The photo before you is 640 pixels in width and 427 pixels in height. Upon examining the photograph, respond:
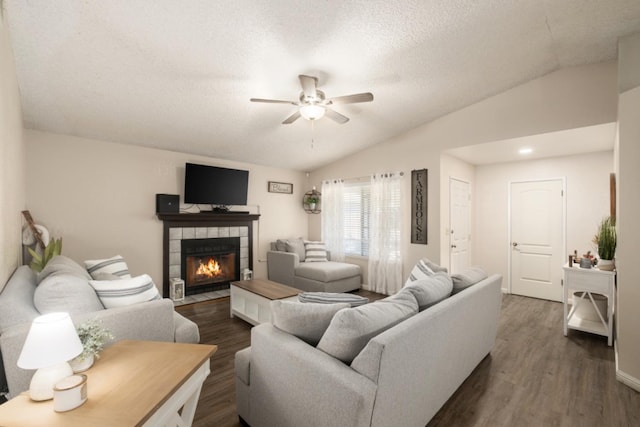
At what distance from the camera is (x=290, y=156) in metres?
5.30

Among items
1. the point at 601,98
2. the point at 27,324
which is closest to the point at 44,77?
the point at 27,324

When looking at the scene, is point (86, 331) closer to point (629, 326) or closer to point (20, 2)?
point (20, 2)

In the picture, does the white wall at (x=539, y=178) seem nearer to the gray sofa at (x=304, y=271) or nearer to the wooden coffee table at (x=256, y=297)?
the gray sofa at (x=304, y=271)

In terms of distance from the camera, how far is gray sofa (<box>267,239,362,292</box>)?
4.70m

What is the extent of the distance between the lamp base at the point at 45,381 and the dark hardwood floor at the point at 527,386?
976 mm

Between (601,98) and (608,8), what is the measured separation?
3.67ft

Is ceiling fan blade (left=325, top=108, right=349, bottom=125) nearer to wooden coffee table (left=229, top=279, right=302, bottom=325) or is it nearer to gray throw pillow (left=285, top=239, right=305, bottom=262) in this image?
wooden coffee table (left=229, top=279, right=302, bottom=325)

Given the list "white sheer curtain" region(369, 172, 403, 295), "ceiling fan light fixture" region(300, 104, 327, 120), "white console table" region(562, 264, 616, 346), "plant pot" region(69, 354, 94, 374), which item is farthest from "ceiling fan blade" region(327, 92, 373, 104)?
"white console table" region(562, 264, 616, 346)

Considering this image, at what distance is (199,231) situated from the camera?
4.80 meters

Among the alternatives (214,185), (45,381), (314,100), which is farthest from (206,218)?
(45,381)

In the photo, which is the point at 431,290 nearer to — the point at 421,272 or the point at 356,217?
the point at 421,272

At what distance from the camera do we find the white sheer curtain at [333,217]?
18.6 feet

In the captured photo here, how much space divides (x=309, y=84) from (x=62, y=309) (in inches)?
96.4

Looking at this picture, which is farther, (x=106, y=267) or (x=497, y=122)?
(x=497, y=122)
